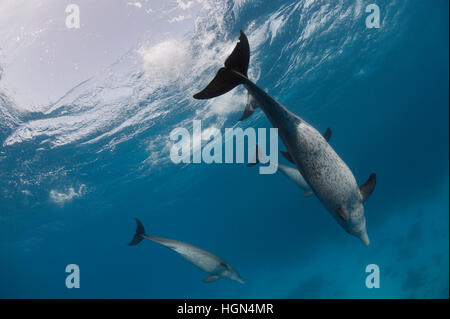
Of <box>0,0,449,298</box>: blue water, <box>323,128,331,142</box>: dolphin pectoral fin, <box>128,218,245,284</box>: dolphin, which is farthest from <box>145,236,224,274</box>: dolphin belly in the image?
<box>0,0,449,298</box>: blue water

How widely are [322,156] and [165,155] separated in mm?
22009

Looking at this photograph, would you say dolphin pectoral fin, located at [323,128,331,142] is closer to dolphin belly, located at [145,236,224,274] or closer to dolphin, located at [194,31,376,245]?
dolphin, located at [194,31,376,245]

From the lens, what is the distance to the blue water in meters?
13.4

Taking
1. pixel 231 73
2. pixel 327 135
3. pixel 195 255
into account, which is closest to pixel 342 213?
pixel 327 135

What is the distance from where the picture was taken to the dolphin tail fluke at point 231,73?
175cm

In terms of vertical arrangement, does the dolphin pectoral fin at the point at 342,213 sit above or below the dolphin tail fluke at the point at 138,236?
below

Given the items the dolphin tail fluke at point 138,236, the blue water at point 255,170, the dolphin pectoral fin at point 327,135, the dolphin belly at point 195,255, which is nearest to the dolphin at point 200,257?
the dolphin belly at point 195,255

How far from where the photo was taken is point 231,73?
1769mm

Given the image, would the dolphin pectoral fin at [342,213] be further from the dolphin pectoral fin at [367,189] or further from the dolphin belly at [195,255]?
the dolphin belly at [195,255]

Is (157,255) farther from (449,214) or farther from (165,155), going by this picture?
(449,214)

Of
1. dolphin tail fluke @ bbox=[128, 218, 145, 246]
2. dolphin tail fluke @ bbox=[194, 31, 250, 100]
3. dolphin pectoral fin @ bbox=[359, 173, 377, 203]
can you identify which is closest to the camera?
dolphin tail fluke @ bbox=[194, 31, 250, 100]

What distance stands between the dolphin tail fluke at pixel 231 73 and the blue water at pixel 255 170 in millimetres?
10151

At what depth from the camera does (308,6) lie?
41.0 ft

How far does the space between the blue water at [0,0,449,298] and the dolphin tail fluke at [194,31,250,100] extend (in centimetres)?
1015
